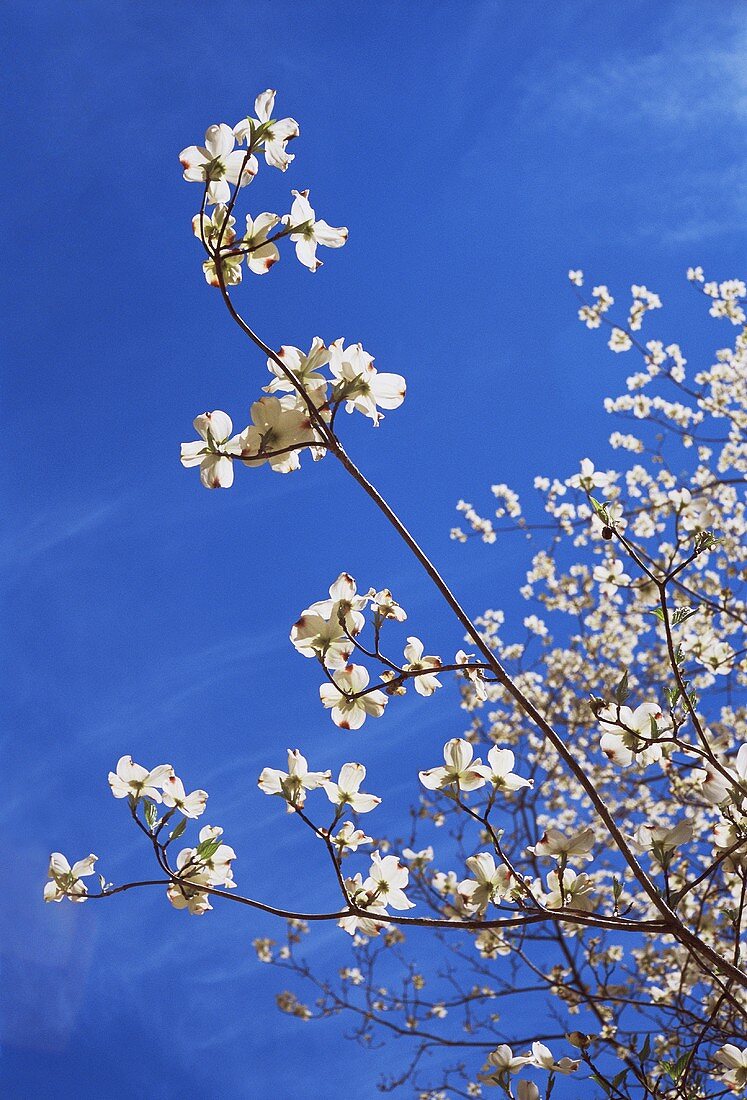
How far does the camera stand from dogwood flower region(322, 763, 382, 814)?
4.71ft

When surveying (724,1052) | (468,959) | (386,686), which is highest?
(468,959)

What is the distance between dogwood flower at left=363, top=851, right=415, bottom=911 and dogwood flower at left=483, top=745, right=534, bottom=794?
207mm

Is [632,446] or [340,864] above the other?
[632,446]

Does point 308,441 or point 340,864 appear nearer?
point 308,441

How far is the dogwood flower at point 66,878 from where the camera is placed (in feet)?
4.94

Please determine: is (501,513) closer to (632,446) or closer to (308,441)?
(632,446)

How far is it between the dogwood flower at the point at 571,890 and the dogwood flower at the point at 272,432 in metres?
0.79

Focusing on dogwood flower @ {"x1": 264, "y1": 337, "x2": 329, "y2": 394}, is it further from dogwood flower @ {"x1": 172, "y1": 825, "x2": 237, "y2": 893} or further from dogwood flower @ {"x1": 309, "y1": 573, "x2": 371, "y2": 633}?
dogwood flower @ {"x1": 172, "y1": 825, "x2": 237, "y2": 893}

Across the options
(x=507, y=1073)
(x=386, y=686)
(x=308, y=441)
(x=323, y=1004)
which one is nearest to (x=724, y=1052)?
(x=507, y=1073)

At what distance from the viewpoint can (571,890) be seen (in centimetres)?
141

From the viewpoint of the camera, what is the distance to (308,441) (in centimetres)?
128

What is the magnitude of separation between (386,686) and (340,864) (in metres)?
0.29

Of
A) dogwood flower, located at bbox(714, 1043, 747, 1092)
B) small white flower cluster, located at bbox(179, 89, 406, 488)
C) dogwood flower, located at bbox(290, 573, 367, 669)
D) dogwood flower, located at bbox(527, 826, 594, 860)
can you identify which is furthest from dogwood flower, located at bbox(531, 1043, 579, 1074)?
small white flower cluster, located at bbox(179, 89, 406, 488)

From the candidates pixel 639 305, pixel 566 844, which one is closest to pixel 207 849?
pixel 566 844
